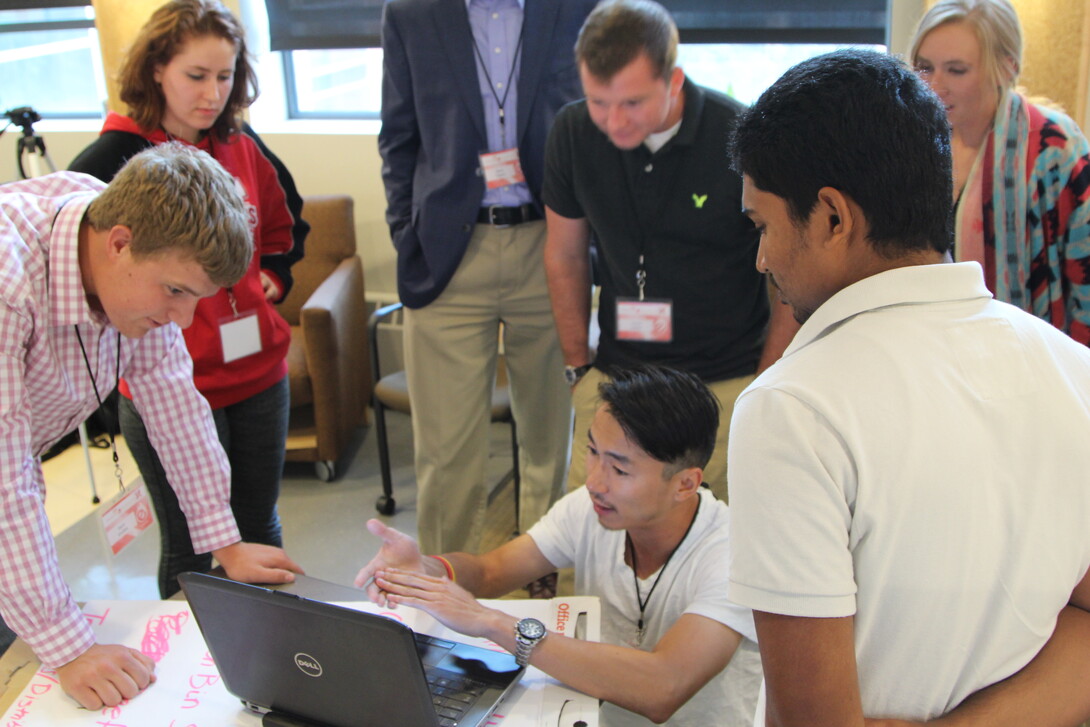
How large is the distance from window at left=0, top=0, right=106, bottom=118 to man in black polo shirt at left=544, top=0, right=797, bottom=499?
3654 mm

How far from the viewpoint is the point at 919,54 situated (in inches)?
78.9

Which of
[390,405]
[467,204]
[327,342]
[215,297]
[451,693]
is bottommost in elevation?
[390,405]

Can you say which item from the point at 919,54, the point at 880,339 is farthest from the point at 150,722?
the point at 919,54

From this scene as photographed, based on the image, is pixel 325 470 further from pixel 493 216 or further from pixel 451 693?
pixel 451 693

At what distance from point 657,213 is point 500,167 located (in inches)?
21.5

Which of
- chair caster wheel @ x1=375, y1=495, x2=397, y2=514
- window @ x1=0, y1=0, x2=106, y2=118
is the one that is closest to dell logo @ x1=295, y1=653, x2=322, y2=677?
chair caster wheel @ x1=375, y1=495, x2=397, y2=514

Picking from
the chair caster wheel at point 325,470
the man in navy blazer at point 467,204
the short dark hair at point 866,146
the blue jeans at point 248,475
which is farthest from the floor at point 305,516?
the short dark hair at point 866,146

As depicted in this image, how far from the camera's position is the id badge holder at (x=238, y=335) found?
79.3 inches

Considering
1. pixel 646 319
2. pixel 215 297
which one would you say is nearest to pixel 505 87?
pixel 646 319

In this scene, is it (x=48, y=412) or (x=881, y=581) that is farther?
(x=48, y=412)

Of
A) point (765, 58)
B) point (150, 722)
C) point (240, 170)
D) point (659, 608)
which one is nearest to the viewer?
point (150, 722)

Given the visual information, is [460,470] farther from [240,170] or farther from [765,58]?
[765,58]

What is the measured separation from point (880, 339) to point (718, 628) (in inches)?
31.2

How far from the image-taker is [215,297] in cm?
202
